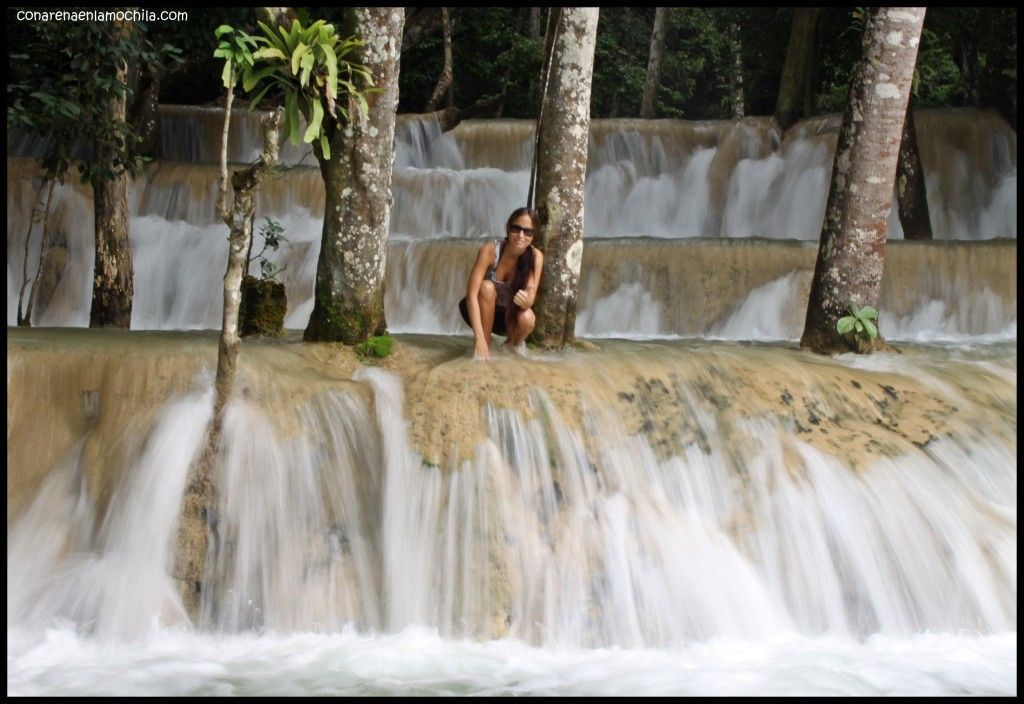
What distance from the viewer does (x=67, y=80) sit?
27.5ft

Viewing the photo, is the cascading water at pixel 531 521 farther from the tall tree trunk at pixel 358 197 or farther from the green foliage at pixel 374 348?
the tall tree trunk at pixel 358 197

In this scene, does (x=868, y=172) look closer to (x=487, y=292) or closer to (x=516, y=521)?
(x=487, y=292)

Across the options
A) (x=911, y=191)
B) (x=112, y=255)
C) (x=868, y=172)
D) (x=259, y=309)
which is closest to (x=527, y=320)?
(x=259, y=309)

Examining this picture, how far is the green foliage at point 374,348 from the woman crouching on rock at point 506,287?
1.78 ft

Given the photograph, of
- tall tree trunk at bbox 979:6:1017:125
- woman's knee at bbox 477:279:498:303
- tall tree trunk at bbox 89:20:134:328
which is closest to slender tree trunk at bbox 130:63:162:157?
tall tree trunk at bbox 89:20:134:328

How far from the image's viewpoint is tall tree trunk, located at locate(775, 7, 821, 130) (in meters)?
15.5

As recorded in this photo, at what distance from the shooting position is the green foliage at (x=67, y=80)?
796cm

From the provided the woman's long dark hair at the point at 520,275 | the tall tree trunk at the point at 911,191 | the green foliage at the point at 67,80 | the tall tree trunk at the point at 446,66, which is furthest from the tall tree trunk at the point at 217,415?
the tall tree trunk at the point at 446,66

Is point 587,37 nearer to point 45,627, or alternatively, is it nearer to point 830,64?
point 45,627

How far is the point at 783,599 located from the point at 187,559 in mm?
3183

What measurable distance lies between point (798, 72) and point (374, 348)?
10.3m

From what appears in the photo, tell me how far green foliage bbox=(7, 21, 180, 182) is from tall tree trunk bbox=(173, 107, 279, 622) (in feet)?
6.31

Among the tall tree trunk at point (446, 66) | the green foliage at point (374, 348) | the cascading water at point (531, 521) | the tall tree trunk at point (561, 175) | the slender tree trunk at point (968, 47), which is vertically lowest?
the cascading water at point (531, 521)

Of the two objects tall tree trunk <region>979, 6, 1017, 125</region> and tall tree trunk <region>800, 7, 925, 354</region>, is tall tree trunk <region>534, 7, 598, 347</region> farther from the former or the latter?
tall tree trunk <region>979, 6, 1017, 125</region>
